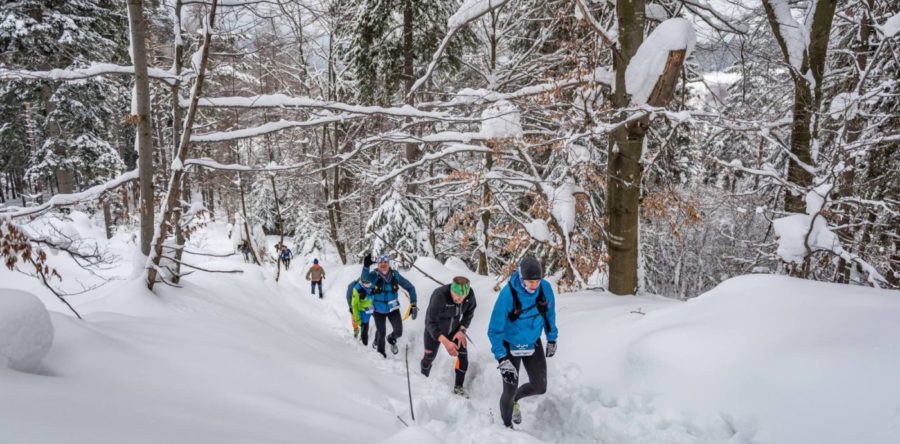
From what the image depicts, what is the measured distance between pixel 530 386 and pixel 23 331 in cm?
411

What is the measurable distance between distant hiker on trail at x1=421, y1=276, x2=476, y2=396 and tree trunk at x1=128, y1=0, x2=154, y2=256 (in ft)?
12.1

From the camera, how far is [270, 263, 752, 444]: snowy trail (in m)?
3.62

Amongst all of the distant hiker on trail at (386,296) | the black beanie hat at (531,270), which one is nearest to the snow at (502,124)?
the black beanie hat at (531,270)

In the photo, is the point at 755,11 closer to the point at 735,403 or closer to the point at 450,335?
the point at 735,403

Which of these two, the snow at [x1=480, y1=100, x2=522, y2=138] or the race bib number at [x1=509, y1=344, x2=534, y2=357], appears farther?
the snow at [x1=480, y1=100, x2=522, y2=138]

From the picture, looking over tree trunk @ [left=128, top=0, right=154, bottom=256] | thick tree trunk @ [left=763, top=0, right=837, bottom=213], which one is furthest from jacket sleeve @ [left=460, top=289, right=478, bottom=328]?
thick tree trunk @ [left=763, top=0, right=837, bottom=213]

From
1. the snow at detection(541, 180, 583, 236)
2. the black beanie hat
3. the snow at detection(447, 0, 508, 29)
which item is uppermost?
the snow at detection(447, 0, 508, 29)

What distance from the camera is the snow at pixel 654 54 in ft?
15.1

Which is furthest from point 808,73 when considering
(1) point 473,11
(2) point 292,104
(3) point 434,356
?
(2) point 292,104

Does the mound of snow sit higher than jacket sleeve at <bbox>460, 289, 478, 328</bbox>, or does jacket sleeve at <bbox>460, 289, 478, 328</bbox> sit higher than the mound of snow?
jacket sleeve at <bbox>460, 289, 478, 328</bbox>

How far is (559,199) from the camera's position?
6.54 metres

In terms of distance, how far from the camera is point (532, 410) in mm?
4984

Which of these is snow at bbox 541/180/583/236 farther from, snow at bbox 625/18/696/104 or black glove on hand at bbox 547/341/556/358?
black glove on hand at bbox 547/341/556/358

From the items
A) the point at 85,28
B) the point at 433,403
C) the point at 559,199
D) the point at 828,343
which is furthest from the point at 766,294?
the point at 85,28
